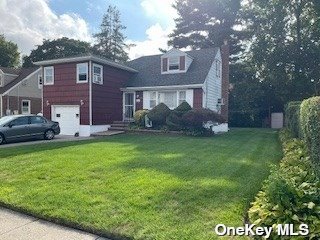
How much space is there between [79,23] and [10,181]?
12569 mm

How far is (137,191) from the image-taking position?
19.1 feet

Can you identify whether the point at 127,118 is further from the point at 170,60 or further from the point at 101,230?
the point at 101,230

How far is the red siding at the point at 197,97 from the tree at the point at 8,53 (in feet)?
137

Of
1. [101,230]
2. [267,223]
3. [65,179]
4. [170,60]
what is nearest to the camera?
[267,223]

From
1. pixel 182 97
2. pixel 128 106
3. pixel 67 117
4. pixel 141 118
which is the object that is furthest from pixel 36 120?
pixel 182 97

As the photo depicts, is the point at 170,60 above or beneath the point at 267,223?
above

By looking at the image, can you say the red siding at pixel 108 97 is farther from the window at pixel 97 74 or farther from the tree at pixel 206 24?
the tree at pixel 206 24

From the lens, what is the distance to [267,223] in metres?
3.95

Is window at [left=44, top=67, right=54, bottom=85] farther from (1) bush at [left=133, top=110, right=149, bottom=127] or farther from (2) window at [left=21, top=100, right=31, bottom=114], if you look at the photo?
(2) window at [left=21, top=100, right=31, bottom=114]

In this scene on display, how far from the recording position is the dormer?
2248 centimetres

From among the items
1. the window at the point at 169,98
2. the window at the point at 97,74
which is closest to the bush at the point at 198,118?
the window at the point at 169,98

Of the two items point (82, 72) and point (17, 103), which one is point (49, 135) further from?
point (17, 103)

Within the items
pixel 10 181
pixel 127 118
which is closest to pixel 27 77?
pixel 127 118

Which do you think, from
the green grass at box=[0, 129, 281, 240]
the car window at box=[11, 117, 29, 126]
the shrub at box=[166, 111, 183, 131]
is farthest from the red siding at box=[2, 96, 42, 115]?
the green grass at box=[0, 129, 281, 240]
